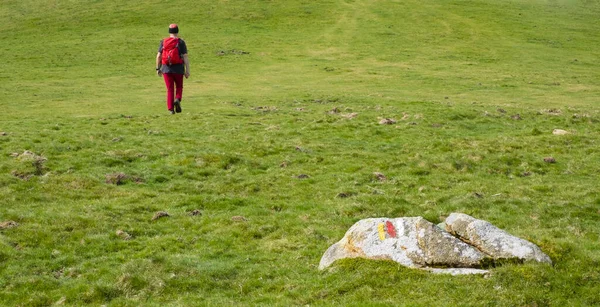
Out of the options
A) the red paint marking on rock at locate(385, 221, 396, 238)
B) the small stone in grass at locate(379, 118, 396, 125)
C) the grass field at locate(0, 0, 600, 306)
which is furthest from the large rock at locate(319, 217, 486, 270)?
the small stone in grass at locate(379, 118, 396, 125)

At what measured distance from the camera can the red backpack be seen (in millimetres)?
24938

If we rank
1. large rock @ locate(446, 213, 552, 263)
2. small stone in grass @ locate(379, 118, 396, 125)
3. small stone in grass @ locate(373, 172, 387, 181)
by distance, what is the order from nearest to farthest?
large rock @ locate(446, 213, 552, 263) → small stone in grass @ locate(373, 172, 387, 181) → small stone in grass @ locate(379, 118, 396, 125)

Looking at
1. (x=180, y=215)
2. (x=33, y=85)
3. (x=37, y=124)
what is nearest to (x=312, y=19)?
(x=33, y=85)

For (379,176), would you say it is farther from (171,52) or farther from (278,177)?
(171,52)

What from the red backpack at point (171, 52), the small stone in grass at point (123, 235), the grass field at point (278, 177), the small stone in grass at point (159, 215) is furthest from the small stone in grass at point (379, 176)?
the small stone in grass at point (123, 235)

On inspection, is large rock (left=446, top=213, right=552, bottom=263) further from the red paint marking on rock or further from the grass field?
the red paint marking on rock

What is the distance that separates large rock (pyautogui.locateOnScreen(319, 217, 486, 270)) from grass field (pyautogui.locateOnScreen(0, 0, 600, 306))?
0.39m

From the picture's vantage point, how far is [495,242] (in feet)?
40.3

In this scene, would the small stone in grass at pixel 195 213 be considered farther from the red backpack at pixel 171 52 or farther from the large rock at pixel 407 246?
the red backpack at pixel 171 52

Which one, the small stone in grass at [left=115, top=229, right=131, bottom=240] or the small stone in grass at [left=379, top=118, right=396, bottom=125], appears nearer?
the small stone in grass at [left=115, top=229, right=131, bottom=240]

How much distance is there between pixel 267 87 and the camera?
51.8 metres

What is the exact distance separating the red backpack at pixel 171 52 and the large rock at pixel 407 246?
1434 cm

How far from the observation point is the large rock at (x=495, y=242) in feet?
39.5

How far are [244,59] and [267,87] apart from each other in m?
18.1
